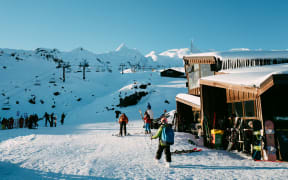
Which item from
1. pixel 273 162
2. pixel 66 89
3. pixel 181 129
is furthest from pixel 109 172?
pixel 66 89

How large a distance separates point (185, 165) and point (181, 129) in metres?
7.56

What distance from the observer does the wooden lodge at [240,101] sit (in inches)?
290

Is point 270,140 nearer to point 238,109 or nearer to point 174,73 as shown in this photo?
point 238,109

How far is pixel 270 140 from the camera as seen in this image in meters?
7.35

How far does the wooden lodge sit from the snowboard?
0.04 meters

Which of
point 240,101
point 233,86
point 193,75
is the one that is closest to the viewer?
point 233,86

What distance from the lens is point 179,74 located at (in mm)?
50531

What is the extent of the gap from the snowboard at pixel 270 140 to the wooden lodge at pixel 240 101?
36mm

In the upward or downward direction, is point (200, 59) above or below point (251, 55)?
above

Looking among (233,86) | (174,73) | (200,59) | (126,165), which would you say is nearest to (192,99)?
(200,59)

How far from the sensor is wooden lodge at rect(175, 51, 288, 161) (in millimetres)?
7375

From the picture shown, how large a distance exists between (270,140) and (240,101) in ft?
8.64

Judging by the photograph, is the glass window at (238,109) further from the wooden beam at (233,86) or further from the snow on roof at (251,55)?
the snow on roof at (251,55)

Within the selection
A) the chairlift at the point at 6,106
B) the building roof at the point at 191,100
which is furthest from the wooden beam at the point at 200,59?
the chairlift at the point at 6,106
